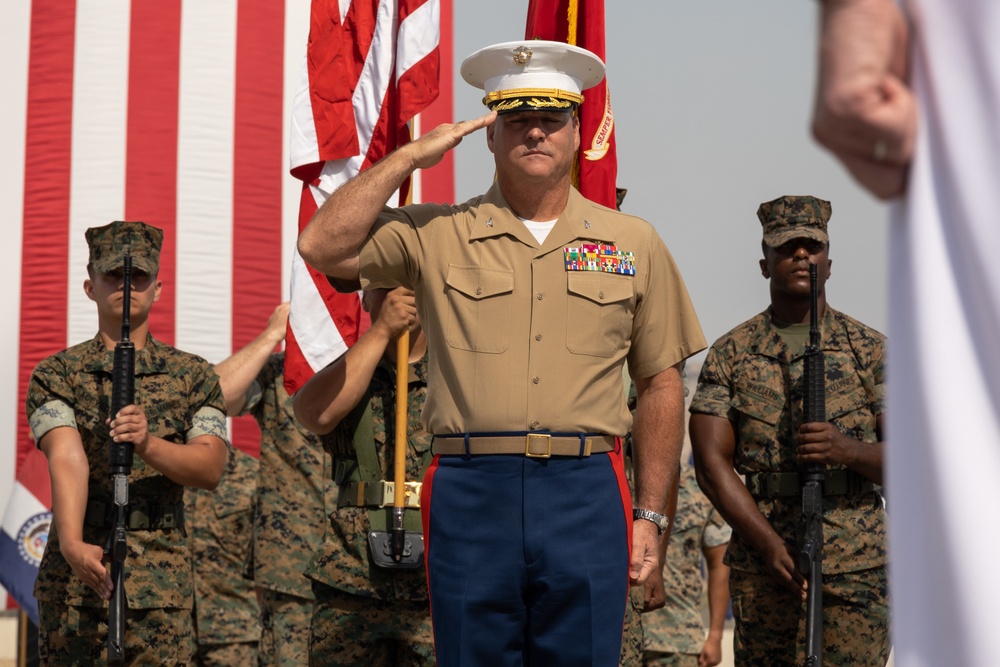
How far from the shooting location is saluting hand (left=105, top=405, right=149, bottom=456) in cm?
546

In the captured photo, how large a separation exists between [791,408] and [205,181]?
5.22m

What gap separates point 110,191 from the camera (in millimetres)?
9711

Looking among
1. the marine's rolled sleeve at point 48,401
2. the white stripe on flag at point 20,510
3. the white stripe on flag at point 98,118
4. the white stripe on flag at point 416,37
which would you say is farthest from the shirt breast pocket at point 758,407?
the white stripe on flag at point 98,118

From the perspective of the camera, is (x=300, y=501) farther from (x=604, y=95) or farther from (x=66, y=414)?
(x=604, y=95)

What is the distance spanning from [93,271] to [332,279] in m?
2.26

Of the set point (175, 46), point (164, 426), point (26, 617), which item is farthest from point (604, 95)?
point (26, 617)

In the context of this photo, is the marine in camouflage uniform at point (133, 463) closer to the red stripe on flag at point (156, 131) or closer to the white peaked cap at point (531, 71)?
the white peaked cap at point (531, 71)

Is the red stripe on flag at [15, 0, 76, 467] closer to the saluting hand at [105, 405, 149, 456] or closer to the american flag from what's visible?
the american flag

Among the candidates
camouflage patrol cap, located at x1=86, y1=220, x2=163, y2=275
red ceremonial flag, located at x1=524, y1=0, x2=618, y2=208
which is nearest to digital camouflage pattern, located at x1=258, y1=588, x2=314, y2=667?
camouflage patrol cap, located at x1=86, y1=220, x2=163, y2=275

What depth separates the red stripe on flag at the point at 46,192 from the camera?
961 cm

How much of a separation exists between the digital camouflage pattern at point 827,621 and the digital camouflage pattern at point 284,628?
2228mm

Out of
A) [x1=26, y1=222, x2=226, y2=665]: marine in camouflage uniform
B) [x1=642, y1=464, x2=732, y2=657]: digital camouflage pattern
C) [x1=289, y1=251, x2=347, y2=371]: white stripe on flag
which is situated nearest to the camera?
[x1=26, y1=222, x2=226, y2=665]: marine in camouflage uniform

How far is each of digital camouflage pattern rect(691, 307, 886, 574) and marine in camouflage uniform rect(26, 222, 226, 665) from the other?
6.87ft

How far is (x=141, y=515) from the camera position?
19.0ft
